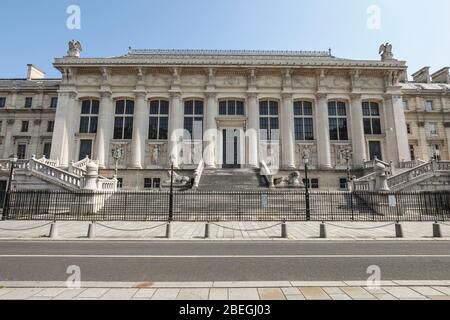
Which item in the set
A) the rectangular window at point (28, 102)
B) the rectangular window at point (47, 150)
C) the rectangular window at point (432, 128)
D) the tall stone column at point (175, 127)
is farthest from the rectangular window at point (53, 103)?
the rectangular window at point (432, 128)

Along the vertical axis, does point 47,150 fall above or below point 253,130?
below

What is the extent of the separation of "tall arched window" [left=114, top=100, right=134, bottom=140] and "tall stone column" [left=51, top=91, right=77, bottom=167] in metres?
5.24

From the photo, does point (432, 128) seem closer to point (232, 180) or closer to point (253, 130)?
point (253, 130)

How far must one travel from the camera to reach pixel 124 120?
33500 millimetres

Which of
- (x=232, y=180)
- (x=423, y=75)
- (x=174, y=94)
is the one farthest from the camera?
(x=423, y=75)

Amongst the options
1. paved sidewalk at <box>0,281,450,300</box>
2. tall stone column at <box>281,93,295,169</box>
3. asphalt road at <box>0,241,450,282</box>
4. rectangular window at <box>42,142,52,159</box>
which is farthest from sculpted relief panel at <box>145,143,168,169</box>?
paved sidewalk at <box>0,281,450,300</box>

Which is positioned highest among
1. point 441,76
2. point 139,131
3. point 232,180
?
point 441,76

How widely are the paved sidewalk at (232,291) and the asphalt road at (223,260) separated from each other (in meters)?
0.52

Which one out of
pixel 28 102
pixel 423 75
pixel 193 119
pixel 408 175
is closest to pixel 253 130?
pixel 193 119

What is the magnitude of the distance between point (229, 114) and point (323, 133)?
39.7ft

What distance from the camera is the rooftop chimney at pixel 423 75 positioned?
4912 cm

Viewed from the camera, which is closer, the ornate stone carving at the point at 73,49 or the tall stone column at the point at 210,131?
the tall stone column at the point at 210,131

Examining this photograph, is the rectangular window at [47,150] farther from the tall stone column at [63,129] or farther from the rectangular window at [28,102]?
the tall stone column at [63,129]

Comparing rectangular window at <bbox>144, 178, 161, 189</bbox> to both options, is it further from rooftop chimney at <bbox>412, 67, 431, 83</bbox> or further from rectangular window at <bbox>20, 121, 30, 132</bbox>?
rooftop chimney at <bbox>412, 67, 431, 83</bbox>
